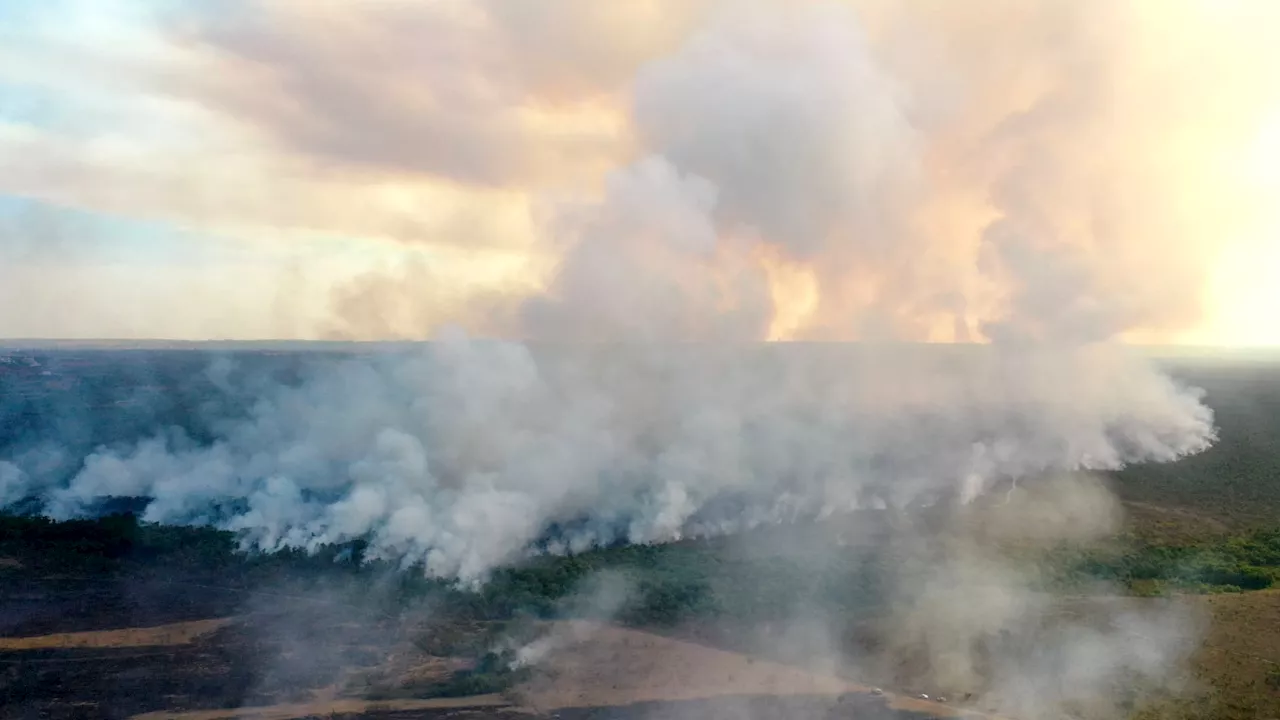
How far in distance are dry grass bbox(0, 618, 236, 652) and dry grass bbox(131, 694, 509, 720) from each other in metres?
6.76

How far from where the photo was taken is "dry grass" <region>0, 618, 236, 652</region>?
37.5m

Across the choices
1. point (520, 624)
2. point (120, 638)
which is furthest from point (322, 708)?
point (120, 638)

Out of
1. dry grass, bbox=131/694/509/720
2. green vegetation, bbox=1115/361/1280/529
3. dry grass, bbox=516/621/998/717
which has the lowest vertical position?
dry grass, bbox=131/694/509/720

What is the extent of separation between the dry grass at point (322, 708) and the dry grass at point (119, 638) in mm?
6763

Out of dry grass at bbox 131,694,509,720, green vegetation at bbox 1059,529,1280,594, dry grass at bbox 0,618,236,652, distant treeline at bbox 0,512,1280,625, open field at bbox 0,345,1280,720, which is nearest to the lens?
dry grass at bbox 131,694,509,720

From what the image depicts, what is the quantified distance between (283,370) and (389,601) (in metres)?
79.6

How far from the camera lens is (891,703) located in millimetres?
31797

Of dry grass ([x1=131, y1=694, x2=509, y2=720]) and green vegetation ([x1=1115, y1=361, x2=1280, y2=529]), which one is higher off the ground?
green vegetation ([x1=1115, y1=361, x2=1280, y2=529])

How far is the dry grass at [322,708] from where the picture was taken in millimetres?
31453

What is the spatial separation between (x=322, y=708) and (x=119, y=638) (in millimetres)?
13387

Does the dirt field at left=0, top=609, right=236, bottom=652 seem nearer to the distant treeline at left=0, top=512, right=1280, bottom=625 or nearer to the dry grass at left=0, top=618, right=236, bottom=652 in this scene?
the dry grass at left=0, top=618, right=236, bottom=652

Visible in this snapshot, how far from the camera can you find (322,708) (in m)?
32.0

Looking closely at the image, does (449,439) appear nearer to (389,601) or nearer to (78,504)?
(389,601)

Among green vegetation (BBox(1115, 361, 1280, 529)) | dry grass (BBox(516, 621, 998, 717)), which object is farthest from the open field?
green vegetation (BBox(1115, 361, 1280, 529))
